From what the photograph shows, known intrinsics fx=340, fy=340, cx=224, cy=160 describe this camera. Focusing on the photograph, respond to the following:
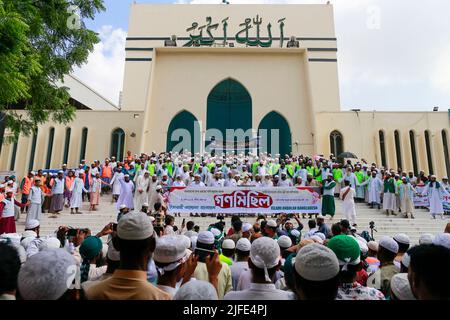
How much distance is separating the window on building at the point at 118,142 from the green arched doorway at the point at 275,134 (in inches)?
304

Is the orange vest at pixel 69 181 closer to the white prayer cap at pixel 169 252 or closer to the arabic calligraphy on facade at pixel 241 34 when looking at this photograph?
the white prayer cap at pixel 169 252

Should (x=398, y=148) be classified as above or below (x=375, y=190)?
above

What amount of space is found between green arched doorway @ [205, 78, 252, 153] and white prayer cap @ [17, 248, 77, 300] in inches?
692

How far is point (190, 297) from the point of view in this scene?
4.80ft

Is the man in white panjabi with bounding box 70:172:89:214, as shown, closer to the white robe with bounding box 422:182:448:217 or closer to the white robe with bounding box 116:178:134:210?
the white robe with bounding box 116:178:134:210

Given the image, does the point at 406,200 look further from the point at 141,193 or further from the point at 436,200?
the point at 141,193

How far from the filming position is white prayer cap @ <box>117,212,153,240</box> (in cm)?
193

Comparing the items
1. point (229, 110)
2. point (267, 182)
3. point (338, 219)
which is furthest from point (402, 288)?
point (229, 110)

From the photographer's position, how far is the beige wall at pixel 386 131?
60.2ft

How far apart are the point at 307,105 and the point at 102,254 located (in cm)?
1717

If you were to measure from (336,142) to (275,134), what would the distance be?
11.1ft

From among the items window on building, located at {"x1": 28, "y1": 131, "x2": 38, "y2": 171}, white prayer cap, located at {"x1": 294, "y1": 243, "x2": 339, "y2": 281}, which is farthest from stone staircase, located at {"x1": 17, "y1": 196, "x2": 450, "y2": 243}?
window on building, located at {"x1": 28, "y1": 131, "x2": 38, "y2": 171}

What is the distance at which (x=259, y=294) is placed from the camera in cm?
203
